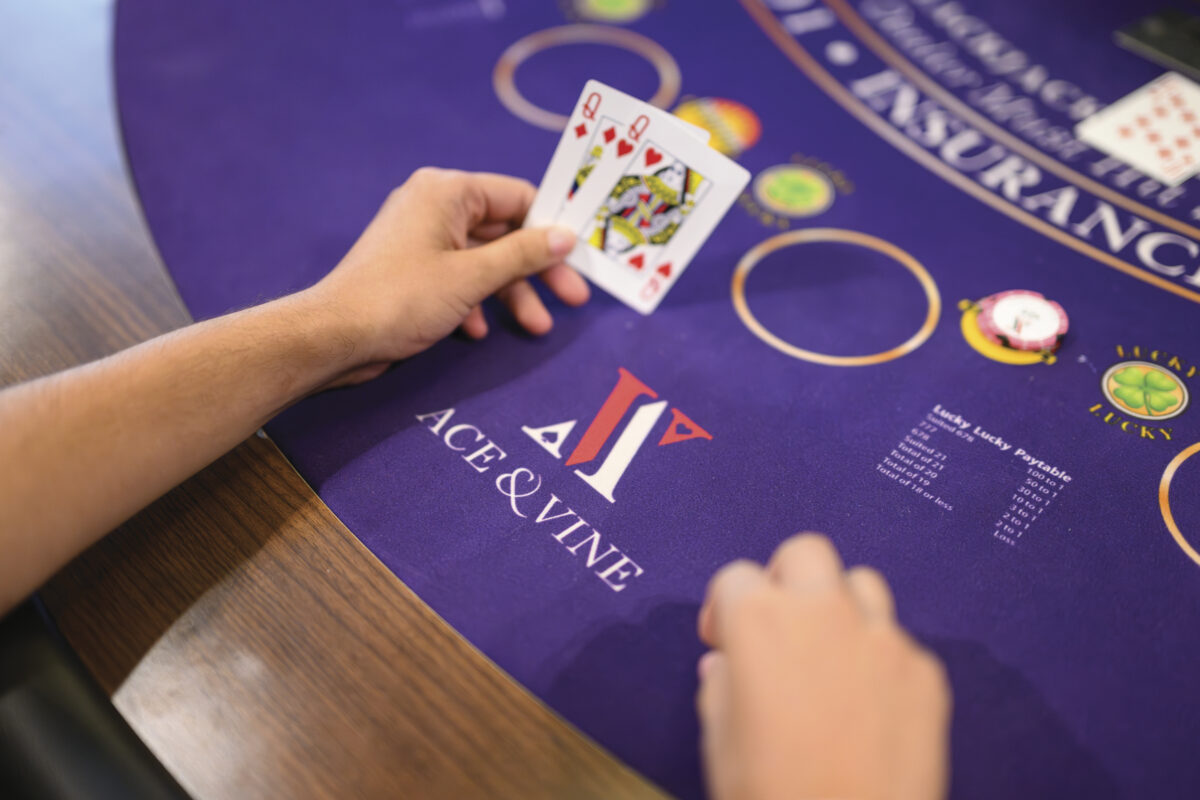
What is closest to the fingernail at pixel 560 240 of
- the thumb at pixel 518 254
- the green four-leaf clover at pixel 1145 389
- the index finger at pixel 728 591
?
the thumb at pixel 518 254

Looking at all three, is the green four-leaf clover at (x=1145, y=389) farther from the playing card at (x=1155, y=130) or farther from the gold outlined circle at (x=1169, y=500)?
the playing card at (x=1155, y=130)

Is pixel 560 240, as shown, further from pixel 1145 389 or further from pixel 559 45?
pixel 1145 389

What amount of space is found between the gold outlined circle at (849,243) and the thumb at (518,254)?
0.27 meters

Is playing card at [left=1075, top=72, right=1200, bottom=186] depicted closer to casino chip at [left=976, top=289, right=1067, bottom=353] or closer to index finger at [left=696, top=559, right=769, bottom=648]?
casino chip at [left=976, top=289, right=1067, bottom=353]

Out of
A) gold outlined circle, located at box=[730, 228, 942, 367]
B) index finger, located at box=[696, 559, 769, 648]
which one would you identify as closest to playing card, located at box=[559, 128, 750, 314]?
gold outlined circle, located at box=[730, 228, 942, 367]

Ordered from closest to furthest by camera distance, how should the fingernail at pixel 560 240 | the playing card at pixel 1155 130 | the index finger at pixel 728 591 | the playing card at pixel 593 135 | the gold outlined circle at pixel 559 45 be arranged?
1. the index finger at pixel 728 591
2. the playing card at pixel 593 135
3. the fingernail at pixel 560 240
4. the playing card at pixel 1155 130
5. the gold outlined circle at pixel 559 45

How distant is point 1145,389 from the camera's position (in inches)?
44.1

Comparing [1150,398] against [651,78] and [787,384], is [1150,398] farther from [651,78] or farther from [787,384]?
[651,78]

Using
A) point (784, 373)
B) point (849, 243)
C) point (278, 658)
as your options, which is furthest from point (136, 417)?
point (849, 243)

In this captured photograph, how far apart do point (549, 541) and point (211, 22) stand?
146cm

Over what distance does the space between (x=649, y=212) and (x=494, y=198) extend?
0.23 meters

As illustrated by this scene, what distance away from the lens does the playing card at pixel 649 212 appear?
3.66ft

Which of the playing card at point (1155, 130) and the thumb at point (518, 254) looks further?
the playing card at point (1155, 130)

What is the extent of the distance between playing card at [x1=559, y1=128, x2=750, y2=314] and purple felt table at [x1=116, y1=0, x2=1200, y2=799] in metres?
0.06
